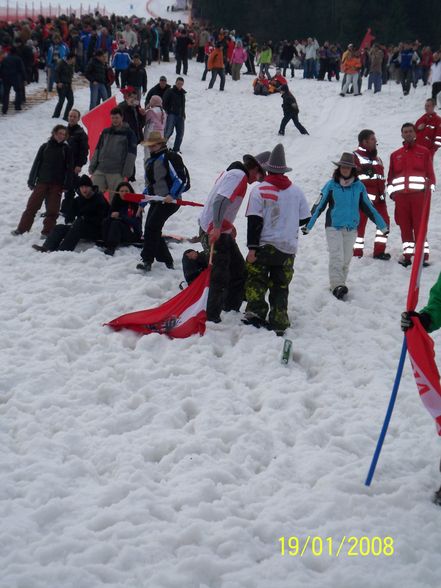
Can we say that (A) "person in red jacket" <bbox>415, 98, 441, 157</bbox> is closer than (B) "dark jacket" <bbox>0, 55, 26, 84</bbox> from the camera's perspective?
Yes

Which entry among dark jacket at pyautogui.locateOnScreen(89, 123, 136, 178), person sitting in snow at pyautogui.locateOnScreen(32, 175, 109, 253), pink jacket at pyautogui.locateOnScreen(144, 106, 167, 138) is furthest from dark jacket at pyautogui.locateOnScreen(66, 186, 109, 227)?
pink jacket at pyautogui.locateOnScreen(144, 106, 167, 138)

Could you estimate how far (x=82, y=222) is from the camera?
32.3 feet

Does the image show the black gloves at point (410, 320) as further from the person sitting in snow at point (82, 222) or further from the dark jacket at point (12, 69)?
the dark jacket at point (12, 69)

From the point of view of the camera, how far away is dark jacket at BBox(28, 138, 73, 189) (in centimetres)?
1028

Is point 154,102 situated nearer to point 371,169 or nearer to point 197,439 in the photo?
point 371,169

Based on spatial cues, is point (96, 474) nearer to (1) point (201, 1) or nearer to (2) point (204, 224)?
(2) point (204, 224)

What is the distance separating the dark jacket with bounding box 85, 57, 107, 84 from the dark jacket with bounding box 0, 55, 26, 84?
172cm

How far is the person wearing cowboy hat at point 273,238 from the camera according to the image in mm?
7605

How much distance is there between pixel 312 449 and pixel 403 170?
5.49 meters

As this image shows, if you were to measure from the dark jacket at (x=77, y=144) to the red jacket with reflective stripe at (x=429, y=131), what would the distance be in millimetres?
5509

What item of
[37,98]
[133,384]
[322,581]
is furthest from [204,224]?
[37,98]

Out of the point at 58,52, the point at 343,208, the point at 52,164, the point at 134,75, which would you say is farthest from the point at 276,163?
the point at 58,52

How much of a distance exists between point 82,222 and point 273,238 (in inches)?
130
